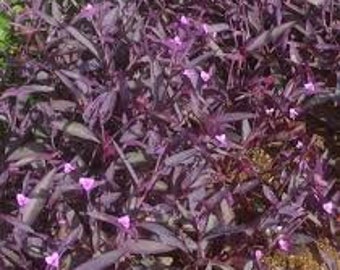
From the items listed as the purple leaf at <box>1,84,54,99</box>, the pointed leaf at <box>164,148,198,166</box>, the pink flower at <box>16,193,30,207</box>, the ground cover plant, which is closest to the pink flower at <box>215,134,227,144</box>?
the ground cover plant

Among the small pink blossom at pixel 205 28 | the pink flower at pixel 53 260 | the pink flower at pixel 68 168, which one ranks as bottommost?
the pink flower at pixel 53 260

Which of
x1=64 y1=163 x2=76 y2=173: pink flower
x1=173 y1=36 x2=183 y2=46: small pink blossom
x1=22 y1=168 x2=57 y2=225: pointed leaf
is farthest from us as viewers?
x1=173 y1=36 x2=183 y2=46: small pink blossom

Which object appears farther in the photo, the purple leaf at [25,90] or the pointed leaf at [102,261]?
the purple leaf at [25,90]

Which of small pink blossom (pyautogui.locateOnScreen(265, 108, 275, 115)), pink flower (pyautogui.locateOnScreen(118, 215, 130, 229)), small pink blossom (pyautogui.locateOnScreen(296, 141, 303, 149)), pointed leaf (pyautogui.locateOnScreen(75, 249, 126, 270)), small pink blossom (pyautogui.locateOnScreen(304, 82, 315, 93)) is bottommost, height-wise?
small pink blossom (pyautogui.locateOnScreen(296, 141, 303, 149))

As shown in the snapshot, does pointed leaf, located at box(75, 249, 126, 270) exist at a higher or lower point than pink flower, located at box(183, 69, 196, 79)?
lower

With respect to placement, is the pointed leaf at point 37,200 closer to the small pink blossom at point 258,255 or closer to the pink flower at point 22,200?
the pink flower at point 22,200

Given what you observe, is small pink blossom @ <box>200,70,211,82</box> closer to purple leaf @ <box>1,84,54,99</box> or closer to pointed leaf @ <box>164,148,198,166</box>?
pointed leaf @ <box>164,148,198,166</box>

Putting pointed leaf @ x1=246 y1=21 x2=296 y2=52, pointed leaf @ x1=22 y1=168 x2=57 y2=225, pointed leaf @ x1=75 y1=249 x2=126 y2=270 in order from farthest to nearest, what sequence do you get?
pointed leaf @ x1=246 y1=21 x2=296 y2=52 → pointed leaf @ x1=22 y1=168 x2=57 y2=225 → pointed leaf @ x1=75 y1=249 x2=126 y2=270

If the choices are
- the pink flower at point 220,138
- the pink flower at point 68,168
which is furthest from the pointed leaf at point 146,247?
the pink flower at point 220,138

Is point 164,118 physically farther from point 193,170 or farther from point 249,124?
point 249,124

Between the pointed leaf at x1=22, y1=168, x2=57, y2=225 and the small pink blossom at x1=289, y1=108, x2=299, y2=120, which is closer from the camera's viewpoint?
the pointed leaf at x1=22, y1=168, x2=57, y2=225
